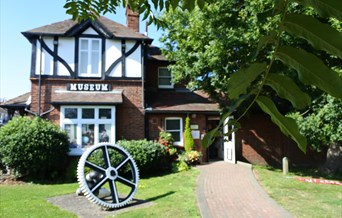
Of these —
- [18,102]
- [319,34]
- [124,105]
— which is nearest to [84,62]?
[124,105]

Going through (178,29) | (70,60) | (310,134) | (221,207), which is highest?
(178,29)

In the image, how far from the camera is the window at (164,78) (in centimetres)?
1958

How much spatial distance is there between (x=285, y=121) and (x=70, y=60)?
16.9 metres

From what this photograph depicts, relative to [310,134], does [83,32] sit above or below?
above

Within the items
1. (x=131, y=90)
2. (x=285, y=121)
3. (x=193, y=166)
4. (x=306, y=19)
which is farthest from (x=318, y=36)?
(x=131, y=90)

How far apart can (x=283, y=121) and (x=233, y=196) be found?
31.9 ft

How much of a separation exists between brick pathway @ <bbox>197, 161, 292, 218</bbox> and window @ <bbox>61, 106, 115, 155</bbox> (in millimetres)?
5114

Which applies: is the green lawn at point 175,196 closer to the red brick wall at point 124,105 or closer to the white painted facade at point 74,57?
the red brick wall at point 124,105

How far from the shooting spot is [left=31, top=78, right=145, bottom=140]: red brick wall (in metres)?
16.3

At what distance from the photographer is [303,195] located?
10031 millimetres

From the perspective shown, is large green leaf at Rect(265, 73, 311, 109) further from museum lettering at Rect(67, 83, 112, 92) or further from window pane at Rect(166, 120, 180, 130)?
window pane at Rect(166, 120, 180, 130)

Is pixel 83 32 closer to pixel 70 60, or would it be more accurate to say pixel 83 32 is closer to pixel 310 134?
pixel 70 60

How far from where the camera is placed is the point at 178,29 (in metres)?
16.0

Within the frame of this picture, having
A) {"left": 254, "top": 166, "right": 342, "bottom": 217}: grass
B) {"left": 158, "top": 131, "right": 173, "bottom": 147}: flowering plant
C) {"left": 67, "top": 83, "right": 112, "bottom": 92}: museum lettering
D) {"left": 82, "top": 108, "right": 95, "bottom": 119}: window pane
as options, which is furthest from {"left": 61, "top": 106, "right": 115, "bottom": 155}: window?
{"left": 254, "top": 166, "right": 342, "bottom": 217}: grass
